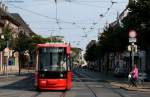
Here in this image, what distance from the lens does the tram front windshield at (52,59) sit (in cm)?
3172

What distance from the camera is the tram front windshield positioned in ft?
104

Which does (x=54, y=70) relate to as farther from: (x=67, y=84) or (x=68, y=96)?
(x=68, y=96)

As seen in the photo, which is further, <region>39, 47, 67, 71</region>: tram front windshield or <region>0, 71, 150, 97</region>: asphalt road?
<region>39, 47, 67, 71</region>: tram front windshield

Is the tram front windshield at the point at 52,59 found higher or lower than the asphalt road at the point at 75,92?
higher

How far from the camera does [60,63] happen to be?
32.0 metres

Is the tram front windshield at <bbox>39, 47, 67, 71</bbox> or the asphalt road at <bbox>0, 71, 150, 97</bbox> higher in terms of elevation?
the tram front windshield at <bbox>39, 47, 67, 71</bbox>

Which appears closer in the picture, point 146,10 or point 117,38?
point 146,10

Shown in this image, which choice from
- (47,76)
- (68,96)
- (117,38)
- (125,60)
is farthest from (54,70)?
(125,60)

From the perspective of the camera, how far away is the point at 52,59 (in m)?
32.1

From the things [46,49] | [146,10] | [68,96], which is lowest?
[68,96]

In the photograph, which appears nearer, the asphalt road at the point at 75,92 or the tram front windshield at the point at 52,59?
the asphalt road at the point at 75,92

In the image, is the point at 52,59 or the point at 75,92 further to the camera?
the point at 52,59

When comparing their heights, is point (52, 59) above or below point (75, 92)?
above

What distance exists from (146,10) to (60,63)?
18.3 m
